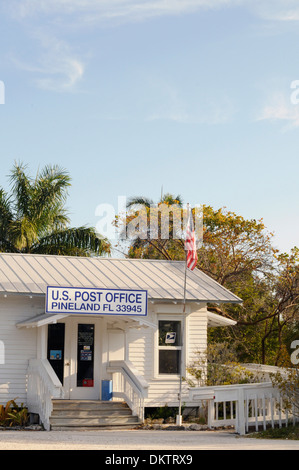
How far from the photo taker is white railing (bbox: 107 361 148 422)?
18.4 m

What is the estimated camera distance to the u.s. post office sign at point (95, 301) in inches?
704

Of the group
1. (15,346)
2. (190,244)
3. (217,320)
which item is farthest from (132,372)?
(217,320)

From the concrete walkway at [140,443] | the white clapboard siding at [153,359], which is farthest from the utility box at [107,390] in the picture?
the concrete walkway at [140,443]

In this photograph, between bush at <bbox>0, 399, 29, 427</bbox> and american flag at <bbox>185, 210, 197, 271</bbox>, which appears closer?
bush at <bbox>0, 399, 29, 427</bbox>

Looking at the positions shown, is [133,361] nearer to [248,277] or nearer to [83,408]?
[83,408]

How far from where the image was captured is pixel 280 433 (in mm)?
14914

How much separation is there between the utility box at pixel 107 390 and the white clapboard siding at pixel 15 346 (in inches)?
82.2

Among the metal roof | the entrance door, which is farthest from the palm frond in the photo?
the entrance door

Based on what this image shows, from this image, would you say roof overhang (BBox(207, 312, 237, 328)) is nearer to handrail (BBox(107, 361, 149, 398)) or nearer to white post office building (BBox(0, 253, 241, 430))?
white post office building (BBox(0, 253, 241, 430))

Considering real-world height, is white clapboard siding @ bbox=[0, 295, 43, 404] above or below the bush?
above

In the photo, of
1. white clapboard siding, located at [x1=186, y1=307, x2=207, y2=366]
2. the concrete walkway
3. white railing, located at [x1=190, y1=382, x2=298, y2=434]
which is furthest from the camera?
white clapboard siding, located at [x1=186, y1=307, x2=207, y2=366]

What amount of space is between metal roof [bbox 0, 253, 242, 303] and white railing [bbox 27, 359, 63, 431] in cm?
204
